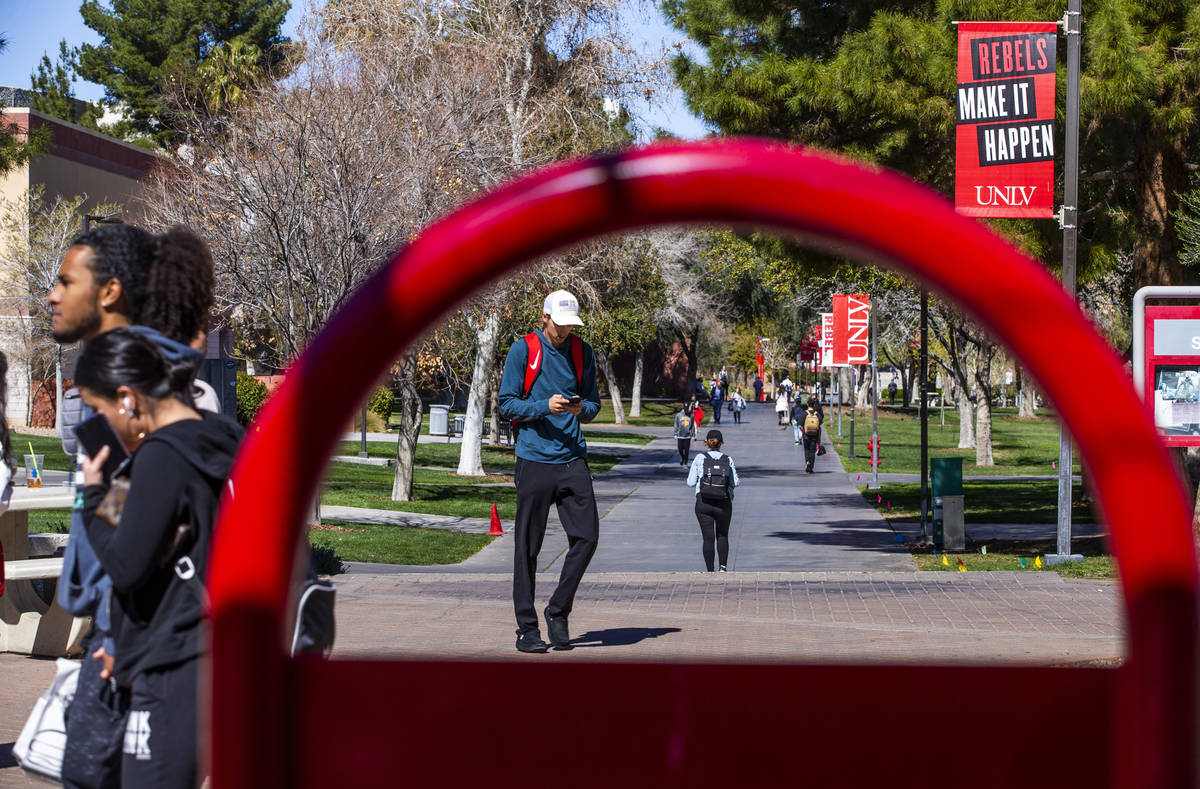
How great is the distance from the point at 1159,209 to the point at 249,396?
22960 millimetres

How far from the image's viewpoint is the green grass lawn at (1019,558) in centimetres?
1182

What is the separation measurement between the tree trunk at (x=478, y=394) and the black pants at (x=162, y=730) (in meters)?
21.6

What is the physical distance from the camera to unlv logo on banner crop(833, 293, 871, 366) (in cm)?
2605

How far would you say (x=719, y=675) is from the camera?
4.33 ft

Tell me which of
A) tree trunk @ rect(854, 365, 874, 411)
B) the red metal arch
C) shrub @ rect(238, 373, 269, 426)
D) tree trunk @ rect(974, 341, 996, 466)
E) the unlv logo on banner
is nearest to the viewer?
the red metal arch

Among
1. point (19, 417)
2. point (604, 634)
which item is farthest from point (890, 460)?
point (604, 634)

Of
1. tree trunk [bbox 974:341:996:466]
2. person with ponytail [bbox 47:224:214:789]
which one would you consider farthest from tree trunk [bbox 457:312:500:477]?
person with ponytail [bbox 47:224:214:789]

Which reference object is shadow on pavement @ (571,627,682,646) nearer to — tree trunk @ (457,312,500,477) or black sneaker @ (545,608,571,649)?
black sneaker @ (545,608,571,649)

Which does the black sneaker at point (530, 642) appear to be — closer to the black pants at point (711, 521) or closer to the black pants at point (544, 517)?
the black pants at point (544, 517)

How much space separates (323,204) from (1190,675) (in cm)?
1603

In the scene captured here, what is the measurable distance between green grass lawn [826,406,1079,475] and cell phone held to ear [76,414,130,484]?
20.6m

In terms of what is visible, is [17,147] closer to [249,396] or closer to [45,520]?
[45,520]

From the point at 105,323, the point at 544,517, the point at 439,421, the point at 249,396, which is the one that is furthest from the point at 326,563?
the point at 439,421

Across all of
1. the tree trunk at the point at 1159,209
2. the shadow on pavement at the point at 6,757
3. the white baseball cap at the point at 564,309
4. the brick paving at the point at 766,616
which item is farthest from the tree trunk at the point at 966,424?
the shadow on pavement at the point at 6,757
